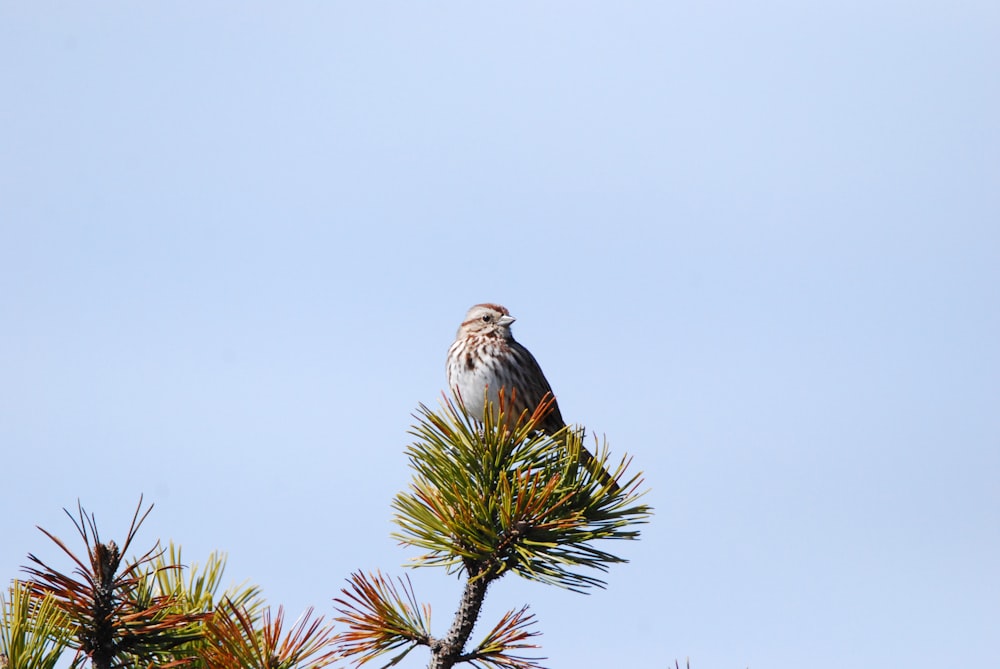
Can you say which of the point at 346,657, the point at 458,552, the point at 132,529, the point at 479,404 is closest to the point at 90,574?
the point at 132,529

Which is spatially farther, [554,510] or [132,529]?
[554,510]

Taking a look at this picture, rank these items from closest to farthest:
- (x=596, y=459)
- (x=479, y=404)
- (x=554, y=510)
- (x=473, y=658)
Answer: (x=473, y=658) → (x=554, y=510) → (x=596, y=459) → (x=479, y=404)

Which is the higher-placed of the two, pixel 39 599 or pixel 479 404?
pixel 479 404

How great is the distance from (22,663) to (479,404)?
506 cm

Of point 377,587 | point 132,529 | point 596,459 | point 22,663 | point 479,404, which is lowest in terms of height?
point 22,663

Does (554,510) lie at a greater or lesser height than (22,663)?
greater

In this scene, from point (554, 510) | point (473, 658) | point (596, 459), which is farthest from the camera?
point (596, 459)

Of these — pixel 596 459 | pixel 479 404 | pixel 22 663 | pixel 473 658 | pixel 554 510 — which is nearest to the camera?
pixel 22 663

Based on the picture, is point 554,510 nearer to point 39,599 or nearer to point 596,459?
point 596,459

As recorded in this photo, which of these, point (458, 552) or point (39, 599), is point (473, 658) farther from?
point (39, 599)

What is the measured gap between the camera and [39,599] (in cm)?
316

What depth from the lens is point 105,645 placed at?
320 centimetres

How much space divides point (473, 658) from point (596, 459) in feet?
3.11

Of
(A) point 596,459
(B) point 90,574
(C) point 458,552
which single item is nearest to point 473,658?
(C) point 458,552
